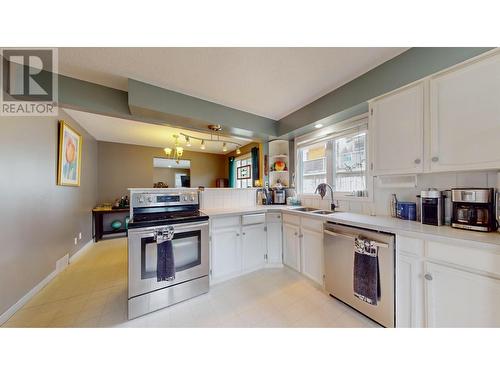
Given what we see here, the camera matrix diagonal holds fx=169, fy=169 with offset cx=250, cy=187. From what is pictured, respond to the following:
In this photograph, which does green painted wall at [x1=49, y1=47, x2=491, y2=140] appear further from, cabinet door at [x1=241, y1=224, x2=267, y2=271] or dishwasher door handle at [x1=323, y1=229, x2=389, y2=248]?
cabinet door at [x1=241, y1=224, x2=267, y2=271]

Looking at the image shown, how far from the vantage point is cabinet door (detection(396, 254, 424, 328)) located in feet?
4.00

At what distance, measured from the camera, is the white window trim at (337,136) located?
6.68ft

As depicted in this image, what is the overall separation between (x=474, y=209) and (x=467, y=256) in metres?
0.44

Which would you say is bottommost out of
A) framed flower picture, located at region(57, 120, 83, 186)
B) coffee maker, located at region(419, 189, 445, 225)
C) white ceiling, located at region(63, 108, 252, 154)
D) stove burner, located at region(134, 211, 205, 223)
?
stove burner, located at region(134, 211, 205, 223)

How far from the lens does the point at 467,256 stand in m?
1.04

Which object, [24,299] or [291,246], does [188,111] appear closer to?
[291,246]

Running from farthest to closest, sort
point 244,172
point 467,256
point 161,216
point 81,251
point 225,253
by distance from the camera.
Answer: point 244,172 < point 81,251 < point 225,253 < point 161,216 < point 467,256

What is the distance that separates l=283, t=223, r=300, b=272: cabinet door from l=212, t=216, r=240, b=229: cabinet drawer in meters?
0.74

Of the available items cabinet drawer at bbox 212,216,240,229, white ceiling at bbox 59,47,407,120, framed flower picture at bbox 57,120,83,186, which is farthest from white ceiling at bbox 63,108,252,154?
cabinet drawer at bbox 212,216,240,229

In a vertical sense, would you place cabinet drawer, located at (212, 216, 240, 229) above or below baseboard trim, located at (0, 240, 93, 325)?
above

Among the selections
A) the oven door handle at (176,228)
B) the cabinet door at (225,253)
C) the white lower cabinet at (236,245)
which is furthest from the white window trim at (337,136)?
the oven door handle at (176,228)

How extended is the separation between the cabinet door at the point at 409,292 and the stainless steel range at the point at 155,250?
178cm

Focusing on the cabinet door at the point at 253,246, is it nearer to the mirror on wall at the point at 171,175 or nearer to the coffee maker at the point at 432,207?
the coffee maker at the point at 432,207

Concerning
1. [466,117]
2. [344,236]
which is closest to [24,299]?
[344,236]
